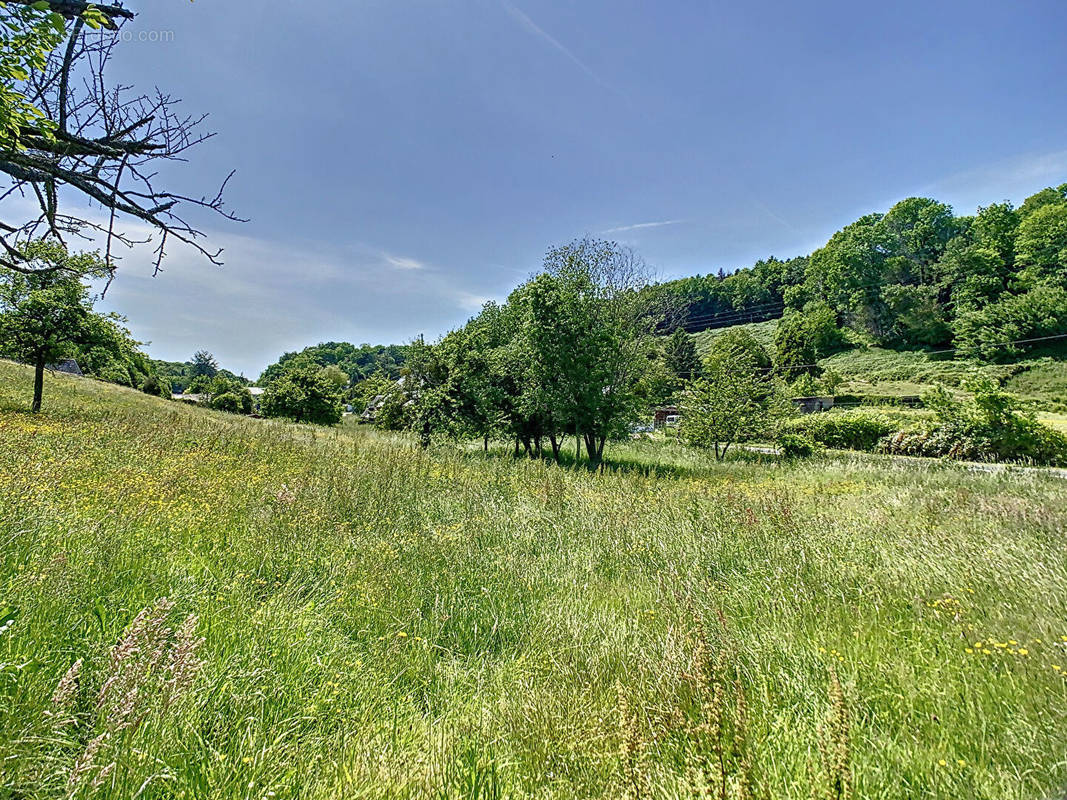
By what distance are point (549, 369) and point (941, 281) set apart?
71.0m

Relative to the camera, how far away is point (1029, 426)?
13953 mm

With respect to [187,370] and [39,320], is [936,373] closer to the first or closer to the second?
[39,320]

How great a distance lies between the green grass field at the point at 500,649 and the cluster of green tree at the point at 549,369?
7912mm

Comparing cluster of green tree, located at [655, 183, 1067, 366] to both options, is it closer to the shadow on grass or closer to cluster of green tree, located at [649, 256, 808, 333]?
cluster of green tree, located at [649, 256, 808, 333]

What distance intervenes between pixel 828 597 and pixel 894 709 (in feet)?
4.09

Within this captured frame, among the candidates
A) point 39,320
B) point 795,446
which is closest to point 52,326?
point 39,320

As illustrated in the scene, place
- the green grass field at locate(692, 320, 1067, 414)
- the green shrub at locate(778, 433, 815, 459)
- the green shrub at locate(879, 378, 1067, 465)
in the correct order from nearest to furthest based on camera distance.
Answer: the green shrub at locate(879, 378, 1067, 465), the green shrub at locate(778, 433, 815, 459), the green grass field at locate(692, 320, 1067, 414)

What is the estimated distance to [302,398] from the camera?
3084 cm

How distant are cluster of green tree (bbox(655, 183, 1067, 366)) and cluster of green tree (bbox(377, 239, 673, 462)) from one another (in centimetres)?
2380

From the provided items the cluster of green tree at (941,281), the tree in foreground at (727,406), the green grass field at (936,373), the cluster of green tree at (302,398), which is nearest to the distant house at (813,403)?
the green grass field at (936,373)

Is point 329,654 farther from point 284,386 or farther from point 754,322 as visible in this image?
point 754,322

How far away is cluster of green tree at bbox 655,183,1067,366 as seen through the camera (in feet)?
138

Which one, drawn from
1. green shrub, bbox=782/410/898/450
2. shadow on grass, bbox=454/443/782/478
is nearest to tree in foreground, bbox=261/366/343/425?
shadow on grass, bbox=454/443/782/478

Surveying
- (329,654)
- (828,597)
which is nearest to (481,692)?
(329,654)
